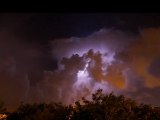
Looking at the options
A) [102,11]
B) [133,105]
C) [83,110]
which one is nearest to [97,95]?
[83,110]

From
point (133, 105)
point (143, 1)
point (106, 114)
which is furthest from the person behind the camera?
point (133, 105)

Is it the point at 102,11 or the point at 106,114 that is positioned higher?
the point at 106,114

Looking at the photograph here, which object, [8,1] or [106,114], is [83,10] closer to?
[8,1]

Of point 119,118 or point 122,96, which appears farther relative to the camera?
point 122,96

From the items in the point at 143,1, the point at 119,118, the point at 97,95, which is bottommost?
the point at 143,1

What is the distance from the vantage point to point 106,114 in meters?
37.3

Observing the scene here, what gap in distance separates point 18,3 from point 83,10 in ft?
1.52

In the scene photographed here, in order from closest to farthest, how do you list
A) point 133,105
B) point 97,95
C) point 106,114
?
point 106,114, point 97,95, point 133,105

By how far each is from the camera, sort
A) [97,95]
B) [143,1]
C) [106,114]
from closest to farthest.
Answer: [143,1]
[106,114]
[97,95]

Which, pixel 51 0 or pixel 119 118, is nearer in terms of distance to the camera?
pixel 51 0

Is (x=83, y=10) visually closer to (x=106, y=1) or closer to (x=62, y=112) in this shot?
(x=106, y=1)

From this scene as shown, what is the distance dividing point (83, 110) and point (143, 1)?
36.6 m

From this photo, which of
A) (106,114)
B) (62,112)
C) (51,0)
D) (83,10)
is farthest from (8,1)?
(62,112)

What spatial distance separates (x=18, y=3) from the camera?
2.66m
